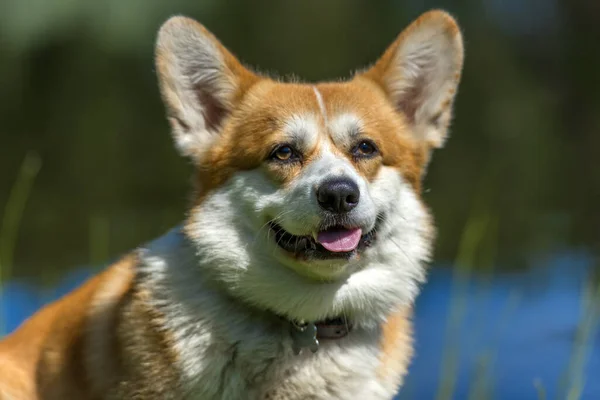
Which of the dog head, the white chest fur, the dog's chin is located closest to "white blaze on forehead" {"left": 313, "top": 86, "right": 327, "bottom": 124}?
the dog head

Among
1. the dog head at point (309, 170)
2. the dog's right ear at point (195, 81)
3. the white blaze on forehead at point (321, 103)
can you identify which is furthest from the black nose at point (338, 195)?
the dog's right ear at point (195, 81)

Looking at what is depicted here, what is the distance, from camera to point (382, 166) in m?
4.20

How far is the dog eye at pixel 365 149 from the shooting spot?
415cm

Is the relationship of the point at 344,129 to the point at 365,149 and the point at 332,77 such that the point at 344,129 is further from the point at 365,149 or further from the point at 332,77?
the point at 332,77

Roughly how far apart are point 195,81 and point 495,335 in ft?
6.98

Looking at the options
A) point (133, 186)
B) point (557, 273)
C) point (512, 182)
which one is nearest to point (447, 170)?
point (512, 182)

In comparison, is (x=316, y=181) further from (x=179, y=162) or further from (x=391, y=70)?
(x=179, y=162)

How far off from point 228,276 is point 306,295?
343mm

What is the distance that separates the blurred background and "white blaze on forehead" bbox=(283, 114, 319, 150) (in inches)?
155

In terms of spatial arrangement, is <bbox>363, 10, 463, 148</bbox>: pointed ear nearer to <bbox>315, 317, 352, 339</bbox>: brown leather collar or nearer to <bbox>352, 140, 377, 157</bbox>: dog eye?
<bbox>352, 140, 377, 157</bbox>: dog eye

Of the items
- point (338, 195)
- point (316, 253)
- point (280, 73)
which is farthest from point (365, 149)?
point (280, 73)

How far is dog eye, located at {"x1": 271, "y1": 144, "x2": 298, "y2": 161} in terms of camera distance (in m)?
4.09

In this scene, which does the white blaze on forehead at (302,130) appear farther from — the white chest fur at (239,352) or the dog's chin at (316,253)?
the white chest fur at (239,352)

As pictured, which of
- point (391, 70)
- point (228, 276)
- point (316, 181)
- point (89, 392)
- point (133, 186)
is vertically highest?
point (391, 70)
